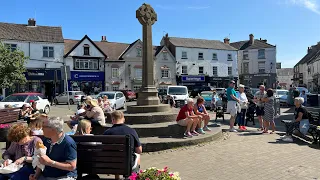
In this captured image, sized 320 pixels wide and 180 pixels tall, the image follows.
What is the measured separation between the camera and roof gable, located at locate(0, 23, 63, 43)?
34625 mm

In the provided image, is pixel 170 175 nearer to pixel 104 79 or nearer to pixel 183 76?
pixel 104 79

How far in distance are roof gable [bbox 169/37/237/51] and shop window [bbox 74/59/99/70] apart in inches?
527

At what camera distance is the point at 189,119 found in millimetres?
8141

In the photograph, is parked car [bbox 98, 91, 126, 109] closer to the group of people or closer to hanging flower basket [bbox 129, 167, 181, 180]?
the group of people

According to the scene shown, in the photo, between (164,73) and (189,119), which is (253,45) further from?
(189,119)

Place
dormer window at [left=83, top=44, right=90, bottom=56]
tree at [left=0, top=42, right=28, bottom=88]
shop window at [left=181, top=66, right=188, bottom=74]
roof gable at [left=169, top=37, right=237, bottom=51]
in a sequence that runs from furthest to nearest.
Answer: roof gable at [left=169, top=37, right=237, bottom=51] → shop window at [left=181, top=66, right=188, bottom=74] → dormer window at [left=83, top=44, right=90, bottom=56] → tree at [left=0, top=42, right=28, bottom=88]

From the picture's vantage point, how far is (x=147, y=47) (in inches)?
412

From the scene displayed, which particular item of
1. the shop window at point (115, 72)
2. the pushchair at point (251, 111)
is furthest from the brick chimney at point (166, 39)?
the pushchair at point (251, 111)

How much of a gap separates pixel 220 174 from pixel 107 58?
120 ft

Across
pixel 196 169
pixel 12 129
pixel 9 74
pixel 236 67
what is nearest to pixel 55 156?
pixel 12 129

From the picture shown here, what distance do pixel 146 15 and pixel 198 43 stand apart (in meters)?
38.9

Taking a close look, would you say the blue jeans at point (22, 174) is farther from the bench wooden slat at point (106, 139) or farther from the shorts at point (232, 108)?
the shorts at point (232, 108)

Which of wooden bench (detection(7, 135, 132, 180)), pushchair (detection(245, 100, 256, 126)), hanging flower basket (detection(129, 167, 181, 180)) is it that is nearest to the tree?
pushchair (detection(245, 100, 256, 126))

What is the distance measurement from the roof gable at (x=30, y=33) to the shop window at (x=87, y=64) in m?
3.74
